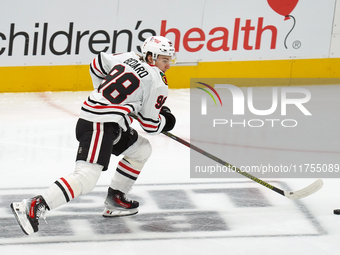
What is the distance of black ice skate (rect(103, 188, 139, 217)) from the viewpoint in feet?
10.8

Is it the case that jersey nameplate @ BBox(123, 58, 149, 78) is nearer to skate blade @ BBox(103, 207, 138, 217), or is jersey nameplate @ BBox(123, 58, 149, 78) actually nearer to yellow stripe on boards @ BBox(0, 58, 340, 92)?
skate blade @ BBox(103, 207, 138, 217)

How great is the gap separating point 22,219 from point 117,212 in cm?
69

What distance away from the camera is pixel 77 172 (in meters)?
2.88

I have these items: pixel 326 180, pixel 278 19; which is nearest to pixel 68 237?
pixel 326 180

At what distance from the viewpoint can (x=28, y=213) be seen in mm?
2770

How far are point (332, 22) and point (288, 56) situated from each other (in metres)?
0.63

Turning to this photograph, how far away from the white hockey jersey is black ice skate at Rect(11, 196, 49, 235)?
50cm

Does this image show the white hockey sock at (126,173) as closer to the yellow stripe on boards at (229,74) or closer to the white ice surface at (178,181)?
the white ice surface at (178,181)

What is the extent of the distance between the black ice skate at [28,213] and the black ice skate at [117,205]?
0.56 metres

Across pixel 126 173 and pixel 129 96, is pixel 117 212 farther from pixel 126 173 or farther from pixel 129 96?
pixel 129 96

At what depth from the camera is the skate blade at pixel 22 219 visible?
276 cm

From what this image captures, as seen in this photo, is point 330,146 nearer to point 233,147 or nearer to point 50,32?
point 233,147

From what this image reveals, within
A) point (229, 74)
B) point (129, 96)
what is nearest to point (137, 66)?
point (129, 96)

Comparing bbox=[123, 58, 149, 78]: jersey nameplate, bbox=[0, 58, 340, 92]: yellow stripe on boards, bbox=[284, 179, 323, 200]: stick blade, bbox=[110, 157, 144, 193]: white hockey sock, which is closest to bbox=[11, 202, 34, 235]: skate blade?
bbox=[110, 157, 144, 193]: white hockey sock
